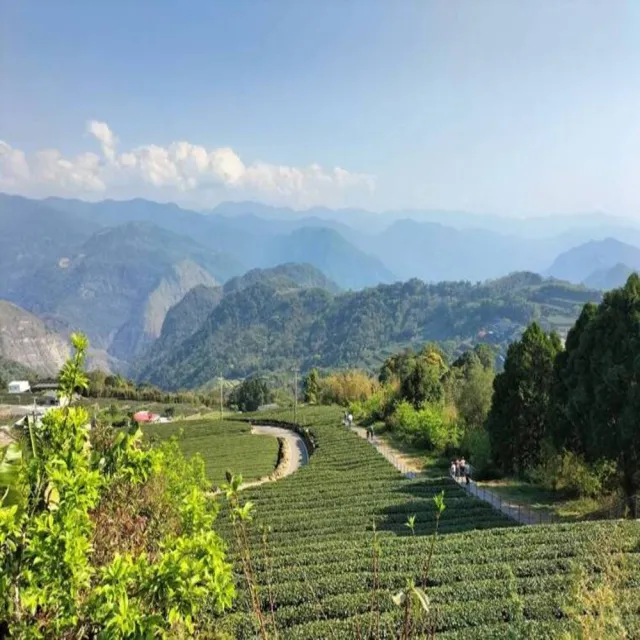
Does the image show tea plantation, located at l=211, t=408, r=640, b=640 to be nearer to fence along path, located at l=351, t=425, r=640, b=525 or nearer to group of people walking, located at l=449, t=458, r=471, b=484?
fence along path, located at l=351, t=425, r=640, b=525

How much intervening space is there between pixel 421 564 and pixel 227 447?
134ft

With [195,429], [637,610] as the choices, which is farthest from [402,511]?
[195,429]

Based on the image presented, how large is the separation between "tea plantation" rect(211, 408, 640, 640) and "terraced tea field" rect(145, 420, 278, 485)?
13.5 meters

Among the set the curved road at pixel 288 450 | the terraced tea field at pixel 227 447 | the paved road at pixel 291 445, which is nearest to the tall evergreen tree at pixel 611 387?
the curved road at pixel 288 450

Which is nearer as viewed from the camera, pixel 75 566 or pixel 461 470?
pixel 75 566

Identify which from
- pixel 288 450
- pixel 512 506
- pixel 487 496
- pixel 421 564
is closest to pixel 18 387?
pixel 288 450

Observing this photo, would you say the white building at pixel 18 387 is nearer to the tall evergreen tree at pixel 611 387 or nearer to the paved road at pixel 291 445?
the paved road at pixel 291 445

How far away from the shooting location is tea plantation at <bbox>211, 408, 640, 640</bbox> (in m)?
10.7

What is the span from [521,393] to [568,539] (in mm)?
14088

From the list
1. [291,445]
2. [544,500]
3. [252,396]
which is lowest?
[252,396]

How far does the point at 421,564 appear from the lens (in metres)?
Result: 14.6

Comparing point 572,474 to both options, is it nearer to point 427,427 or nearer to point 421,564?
point 421,564

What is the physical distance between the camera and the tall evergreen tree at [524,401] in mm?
28922

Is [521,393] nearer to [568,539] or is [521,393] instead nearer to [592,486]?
[592,486]
